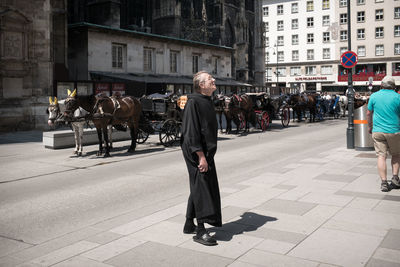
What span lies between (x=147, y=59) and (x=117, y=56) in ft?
9.98

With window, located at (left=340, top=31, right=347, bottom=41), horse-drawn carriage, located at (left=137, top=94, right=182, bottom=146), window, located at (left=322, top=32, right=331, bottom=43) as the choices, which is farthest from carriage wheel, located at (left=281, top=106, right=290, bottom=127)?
window, located at (left=322, top=32, right=331, bottom=43)

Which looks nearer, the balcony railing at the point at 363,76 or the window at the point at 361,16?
the balcony railing at the point at 363,76

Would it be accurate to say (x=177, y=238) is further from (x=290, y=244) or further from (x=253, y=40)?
(x=253, y=40)

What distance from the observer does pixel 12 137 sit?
1911 centimetres

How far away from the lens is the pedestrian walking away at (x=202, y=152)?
4.91 metres

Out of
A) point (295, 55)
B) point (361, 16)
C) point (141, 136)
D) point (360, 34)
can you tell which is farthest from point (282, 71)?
point (141, 136)

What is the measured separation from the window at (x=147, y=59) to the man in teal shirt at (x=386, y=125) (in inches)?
1023

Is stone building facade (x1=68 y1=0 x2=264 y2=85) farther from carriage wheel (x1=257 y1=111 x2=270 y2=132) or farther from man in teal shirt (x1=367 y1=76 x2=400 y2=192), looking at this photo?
man in teal shirt (x1=367 y1=76 x2=400 y2=192)

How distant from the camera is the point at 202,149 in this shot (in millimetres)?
4969

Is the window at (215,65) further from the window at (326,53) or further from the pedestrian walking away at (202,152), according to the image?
the window at (326,53)

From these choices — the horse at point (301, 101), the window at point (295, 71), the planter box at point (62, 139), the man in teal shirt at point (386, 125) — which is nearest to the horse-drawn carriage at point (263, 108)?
the horse at point (301, 101)

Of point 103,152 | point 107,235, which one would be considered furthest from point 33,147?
point 107,235

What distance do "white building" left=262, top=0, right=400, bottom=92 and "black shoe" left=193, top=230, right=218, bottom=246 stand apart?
60.4m

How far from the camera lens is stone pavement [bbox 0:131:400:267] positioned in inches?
176
